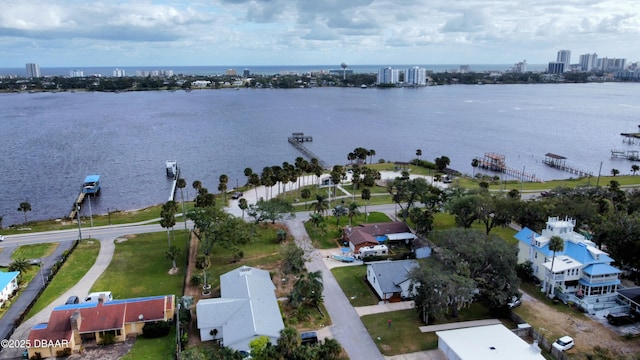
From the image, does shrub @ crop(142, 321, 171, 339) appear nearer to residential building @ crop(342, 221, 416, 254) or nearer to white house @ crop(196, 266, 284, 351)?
white house @ crop(196, 266, 284, 351)

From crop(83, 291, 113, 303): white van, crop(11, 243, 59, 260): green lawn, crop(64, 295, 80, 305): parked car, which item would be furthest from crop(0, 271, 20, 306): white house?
crop(83, 291, 113, 303): white van

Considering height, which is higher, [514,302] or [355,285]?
[514,302]

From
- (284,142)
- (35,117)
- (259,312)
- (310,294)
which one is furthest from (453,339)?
(35,117)

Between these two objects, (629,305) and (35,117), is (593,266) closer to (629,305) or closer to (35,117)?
(629,305)

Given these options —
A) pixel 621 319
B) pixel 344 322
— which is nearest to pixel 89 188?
pixel 344 322

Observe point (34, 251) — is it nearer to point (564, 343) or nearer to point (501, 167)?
point (564, 343)

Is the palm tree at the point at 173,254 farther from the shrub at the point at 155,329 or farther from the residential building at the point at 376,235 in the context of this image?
the residential building at the point at 376,235
